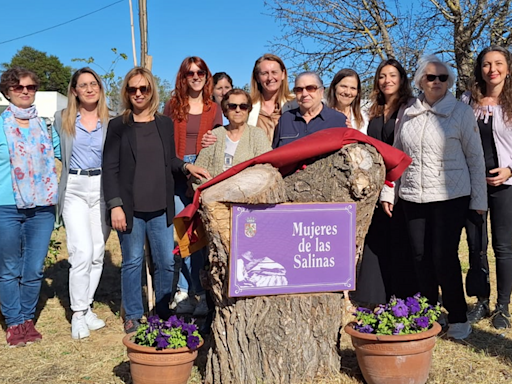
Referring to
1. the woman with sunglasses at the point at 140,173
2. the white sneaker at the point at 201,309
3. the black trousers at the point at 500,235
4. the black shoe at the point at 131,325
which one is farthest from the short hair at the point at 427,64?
the black shoe at the point at 131,325

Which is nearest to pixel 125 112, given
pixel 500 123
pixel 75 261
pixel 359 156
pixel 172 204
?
pixel 172 204

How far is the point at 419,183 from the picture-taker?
4102 millimetres

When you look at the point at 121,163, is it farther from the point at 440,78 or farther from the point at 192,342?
the point at 440,78

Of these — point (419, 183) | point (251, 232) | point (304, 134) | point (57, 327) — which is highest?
point (304, 134)

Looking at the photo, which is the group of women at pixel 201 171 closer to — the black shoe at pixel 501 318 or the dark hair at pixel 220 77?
the black shoe at pixel 501 318

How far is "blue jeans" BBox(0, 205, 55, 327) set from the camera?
442 centimetres

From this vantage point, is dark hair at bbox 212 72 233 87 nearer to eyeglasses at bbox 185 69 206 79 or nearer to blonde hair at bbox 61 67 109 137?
eyeglasses at bbox 185 69 206 79

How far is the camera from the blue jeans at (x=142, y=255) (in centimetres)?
439

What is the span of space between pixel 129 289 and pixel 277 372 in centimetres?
160

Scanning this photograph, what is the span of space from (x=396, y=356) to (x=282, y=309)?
76 cm

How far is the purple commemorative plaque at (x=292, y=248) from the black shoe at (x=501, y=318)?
1820 millimetres

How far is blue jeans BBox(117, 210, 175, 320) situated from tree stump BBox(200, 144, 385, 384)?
1060mm

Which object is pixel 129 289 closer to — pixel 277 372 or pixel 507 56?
pixel 277 372

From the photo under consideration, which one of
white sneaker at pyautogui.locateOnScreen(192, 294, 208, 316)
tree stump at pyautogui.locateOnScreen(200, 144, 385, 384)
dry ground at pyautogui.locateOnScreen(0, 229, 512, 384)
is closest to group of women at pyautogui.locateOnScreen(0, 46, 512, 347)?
dry ground at pyautogui.locateOnScreen(0, 229, 512, 384)
